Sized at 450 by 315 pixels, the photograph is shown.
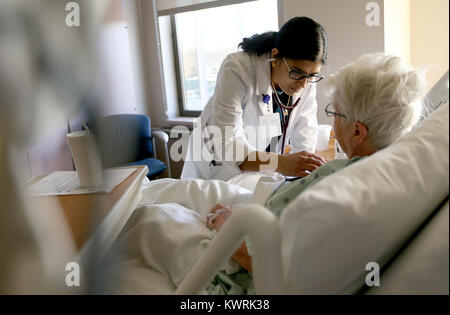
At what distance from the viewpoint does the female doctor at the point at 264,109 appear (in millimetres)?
1326

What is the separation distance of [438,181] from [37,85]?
1.90ft

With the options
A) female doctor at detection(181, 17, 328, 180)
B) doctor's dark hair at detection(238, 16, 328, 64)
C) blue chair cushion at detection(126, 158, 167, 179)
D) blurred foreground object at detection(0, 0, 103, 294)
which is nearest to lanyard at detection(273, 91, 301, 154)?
female doctor at detection(181, 17, 328, 180)

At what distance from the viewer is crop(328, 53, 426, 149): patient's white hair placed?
3.01ft

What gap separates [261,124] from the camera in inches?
67.7

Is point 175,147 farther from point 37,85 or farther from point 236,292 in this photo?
point 37,85

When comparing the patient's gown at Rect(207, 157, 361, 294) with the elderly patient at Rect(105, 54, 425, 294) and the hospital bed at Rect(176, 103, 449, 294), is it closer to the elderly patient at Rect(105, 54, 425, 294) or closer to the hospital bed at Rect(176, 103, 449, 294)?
the elderly patient at Rect(105, 54, 425, 294)

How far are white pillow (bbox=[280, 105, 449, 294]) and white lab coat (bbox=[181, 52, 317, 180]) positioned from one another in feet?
3.17

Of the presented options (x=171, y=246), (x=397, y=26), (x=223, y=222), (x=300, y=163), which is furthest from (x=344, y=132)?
(x=397, y=26)

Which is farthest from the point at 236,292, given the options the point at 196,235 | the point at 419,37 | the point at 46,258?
the point at 419,37

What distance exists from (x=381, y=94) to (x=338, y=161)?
Answer: 0.20 meters

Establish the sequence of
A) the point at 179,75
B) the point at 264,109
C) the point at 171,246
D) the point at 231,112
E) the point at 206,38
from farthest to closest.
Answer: the point at 179,75
the point at 206,38
the point at 264,109
the point at 231,112
the point at 171,246

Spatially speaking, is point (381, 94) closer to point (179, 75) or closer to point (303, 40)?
point (303, 40)

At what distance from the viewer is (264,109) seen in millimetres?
1708

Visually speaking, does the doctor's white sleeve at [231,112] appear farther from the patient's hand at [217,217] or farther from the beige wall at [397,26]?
the beige wall at [397,26]
